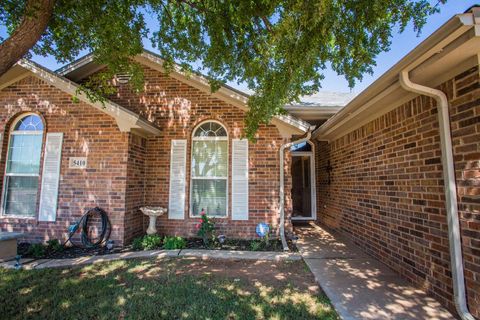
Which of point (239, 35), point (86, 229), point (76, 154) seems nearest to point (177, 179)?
point (86, 229)

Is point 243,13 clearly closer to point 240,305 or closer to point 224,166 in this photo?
point 224,166

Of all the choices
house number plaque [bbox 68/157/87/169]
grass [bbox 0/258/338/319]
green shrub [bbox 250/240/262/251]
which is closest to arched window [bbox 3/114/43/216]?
house number plaque [bbox 68/157/87/169]

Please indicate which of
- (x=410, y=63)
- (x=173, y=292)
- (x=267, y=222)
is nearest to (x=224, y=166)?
(x=267, y=222)

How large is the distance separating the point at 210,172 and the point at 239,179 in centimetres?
77

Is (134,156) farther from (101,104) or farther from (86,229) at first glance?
(86,229)

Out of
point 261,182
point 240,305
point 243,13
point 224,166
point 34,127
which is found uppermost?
point 243,13

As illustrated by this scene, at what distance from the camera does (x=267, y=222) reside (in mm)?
5875

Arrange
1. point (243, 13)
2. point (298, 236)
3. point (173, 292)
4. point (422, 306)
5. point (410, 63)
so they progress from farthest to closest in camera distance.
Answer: point (298, 236), point (243, 13), point (173, 292), point (422, 306), point (410, 63)

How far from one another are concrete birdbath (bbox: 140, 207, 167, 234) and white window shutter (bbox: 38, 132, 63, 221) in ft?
6.47

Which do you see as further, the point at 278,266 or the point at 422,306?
the point at 278,266

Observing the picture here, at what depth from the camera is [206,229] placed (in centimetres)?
545

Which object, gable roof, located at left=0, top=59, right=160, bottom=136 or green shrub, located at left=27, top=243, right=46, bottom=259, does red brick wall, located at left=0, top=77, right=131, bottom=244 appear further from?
green shrub, located at left=27, top=243, right=46, bottom=259

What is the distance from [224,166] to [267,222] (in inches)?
67.8

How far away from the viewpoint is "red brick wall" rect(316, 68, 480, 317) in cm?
258
